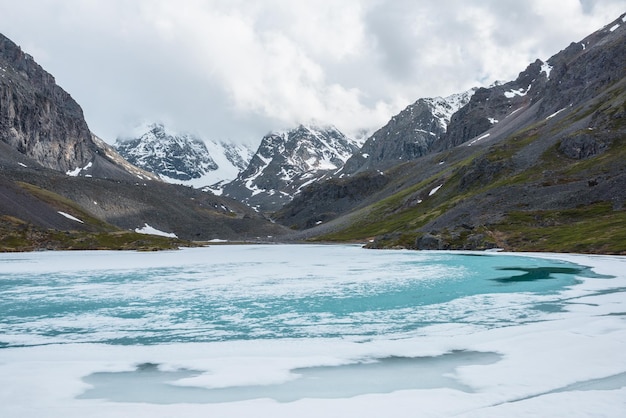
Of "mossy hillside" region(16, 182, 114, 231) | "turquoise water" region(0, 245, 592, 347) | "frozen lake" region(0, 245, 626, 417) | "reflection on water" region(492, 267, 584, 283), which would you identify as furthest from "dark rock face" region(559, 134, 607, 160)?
"mossy hillside" region(16, 182, 114, 231)

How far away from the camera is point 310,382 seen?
573 inches

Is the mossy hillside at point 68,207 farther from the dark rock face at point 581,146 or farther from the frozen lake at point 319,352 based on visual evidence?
the dark rock face at point 581,146

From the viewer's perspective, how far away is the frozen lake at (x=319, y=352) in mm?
12328

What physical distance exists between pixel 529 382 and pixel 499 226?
9295 centimetres

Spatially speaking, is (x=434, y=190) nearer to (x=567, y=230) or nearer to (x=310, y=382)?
(x=567, y=230)

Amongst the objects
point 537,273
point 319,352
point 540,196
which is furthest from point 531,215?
point 319,352

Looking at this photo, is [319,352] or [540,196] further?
[540,196]

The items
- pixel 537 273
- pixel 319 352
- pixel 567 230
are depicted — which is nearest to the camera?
pixel 319 352

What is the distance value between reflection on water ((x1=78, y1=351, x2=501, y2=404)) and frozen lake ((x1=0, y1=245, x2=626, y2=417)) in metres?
0.06

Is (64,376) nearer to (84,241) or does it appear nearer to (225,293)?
(225,293)

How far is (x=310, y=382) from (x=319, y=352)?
11.5 feet

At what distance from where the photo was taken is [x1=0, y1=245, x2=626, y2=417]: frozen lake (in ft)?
40.4

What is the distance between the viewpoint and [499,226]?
10025 cm

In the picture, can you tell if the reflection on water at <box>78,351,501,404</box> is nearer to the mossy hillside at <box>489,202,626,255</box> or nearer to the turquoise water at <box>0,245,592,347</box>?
the turquoise water at <box>0,245,592,347</box>
